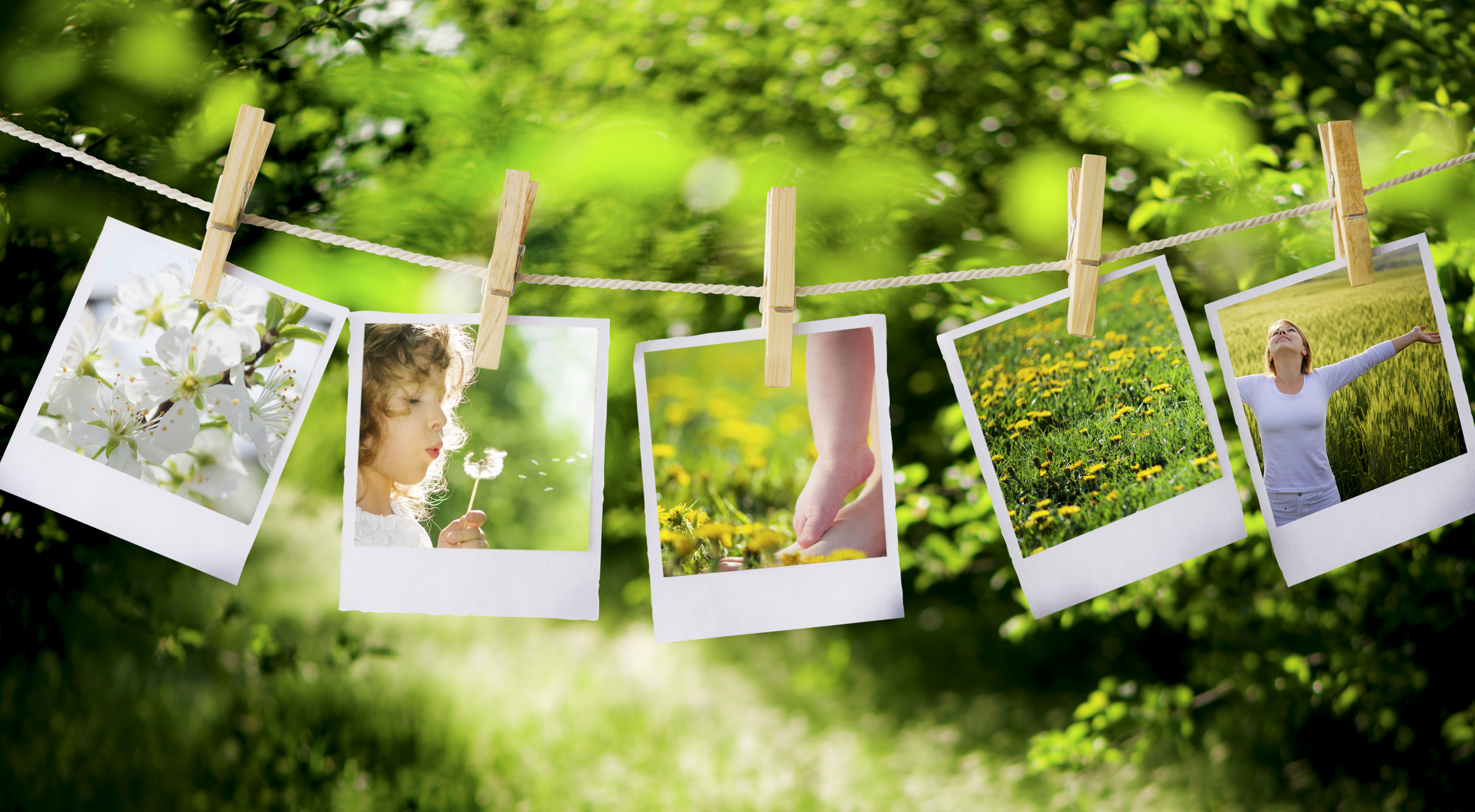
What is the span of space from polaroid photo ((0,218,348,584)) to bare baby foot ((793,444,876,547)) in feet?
1.57

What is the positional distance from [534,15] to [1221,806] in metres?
2.51

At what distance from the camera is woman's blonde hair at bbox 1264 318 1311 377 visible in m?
0.90

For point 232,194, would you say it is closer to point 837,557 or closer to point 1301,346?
point 837,557

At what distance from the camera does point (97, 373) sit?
2.80 feet

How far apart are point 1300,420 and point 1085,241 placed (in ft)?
1.04

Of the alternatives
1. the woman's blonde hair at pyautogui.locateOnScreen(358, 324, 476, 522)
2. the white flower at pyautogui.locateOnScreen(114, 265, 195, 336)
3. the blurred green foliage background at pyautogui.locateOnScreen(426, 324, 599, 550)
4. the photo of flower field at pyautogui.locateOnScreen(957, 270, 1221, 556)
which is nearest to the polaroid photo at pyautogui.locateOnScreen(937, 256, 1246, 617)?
the photo of flower field at pyautogui.locateOnScreen(957, 270, 1221, 556)

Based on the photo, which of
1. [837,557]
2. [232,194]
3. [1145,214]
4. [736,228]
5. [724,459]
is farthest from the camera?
[736,228]

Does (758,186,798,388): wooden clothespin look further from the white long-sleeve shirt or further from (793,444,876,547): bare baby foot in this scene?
the white long-sleeve shirt

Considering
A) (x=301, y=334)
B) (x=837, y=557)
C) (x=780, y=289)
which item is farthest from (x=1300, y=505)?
A: (x=301, y=334)

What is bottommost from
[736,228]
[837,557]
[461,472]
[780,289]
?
[837,557]

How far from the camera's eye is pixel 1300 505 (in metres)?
0.89

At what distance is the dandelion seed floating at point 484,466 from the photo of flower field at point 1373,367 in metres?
0.75

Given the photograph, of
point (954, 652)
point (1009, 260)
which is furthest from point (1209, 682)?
point (1009, 260)

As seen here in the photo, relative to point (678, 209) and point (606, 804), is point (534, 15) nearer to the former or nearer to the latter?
point (678, 209)
